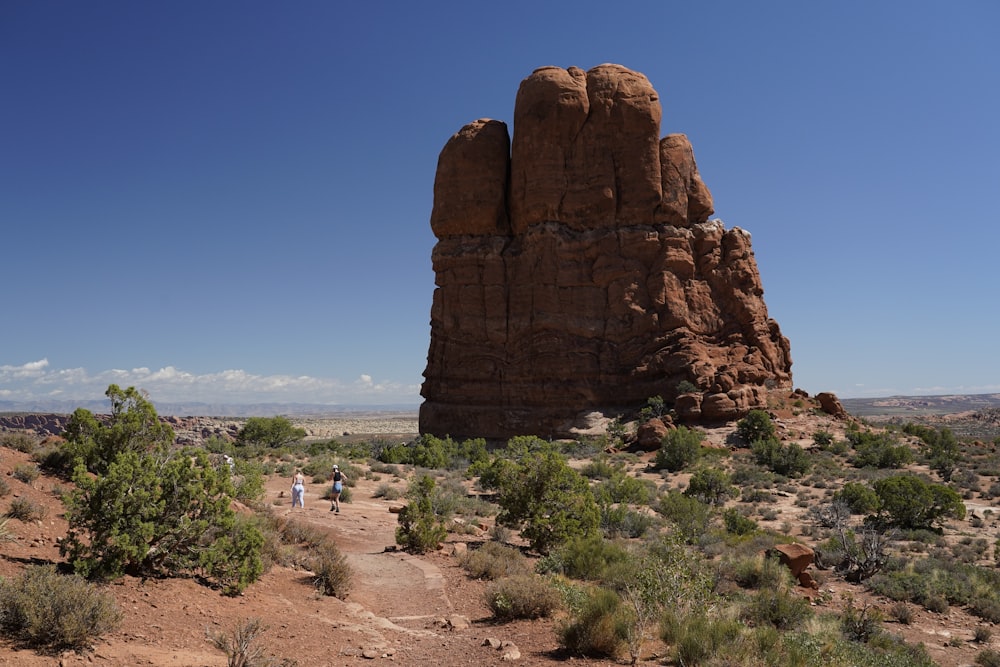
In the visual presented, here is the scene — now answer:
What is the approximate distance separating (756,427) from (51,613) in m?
32.5

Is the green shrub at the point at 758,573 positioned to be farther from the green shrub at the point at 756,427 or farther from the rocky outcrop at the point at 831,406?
the rocky outcrop at the point at 831,406

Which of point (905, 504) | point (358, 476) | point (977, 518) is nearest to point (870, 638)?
point (905, 504)

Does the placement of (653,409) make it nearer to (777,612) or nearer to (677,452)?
(677,452)

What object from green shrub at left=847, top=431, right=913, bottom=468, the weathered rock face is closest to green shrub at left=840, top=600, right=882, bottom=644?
green shrub at left=847, top=431, right=913, bottom=468

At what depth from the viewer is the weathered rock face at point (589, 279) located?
130 ft

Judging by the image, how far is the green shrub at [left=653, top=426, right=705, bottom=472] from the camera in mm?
28641

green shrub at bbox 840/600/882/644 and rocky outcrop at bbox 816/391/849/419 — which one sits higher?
rocky outcrop at bbox 816/391/849/419

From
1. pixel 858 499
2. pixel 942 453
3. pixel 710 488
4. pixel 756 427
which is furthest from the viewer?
pixel 756 427

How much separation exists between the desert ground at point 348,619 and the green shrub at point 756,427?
2085cm

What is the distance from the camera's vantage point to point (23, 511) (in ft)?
27.3

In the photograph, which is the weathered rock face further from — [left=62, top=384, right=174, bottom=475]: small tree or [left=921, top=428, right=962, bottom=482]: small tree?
[left=62, top=384, right=174, bottom=475]: small tree

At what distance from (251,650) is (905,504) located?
17.6m

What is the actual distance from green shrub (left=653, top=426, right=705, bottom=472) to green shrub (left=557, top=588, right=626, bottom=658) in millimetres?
22839

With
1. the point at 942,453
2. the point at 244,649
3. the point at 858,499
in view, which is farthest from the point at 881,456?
the point at 244,649
